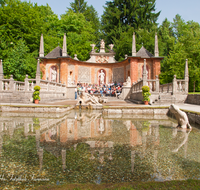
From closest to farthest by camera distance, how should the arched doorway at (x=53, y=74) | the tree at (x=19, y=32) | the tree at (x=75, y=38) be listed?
the tree at (x=19, y=32)
the arched doorway at (x=53, y=74)
the tree at (x=75, y=38)

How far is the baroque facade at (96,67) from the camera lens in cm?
2570

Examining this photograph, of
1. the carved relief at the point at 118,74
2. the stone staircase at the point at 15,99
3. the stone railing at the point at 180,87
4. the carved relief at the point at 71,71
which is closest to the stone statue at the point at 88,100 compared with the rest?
the stone staircase at the point at 15,99

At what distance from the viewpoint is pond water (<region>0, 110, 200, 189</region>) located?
261 cm

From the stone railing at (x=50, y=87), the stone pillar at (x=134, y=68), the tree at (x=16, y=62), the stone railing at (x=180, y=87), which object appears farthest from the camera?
the stone pillar at (x=134, y=68)

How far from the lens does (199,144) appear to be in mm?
4258

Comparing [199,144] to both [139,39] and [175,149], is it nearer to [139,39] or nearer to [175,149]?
[175,149]

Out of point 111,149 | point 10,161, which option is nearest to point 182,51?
point 111,149

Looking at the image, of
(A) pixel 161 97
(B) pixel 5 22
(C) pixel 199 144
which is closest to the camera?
(C) pixel 199 144

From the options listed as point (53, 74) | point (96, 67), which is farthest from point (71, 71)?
point (96, 67)

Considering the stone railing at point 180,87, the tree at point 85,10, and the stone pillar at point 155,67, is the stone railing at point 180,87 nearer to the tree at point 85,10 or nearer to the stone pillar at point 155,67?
the stone pillar at point 155,67

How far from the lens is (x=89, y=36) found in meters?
38.3

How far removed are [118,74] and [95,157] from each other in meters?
26.5

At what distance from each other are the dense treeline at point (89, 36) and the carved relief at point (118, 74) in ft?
16.1

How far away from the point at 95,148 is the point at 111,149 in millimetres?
350
